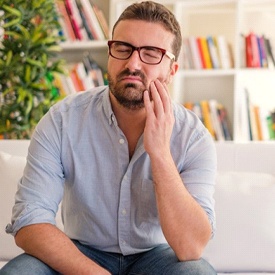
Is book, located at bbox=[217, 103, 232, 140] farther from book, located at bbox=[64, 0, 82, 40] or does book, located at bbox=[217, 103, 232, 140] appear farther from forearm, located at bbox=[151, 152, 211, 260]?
forearm, located at bbox=[151, 152, 211, 260]

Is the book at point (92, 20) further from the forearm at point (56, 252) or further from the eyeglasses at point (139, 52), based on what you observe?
the forearm at point (56, 252)

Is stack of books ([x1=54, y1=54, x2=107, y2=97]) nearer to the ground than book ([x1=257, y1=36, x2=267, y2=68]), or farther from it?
nearer to the ground

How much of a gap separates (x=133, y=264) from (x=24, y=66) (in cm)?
180

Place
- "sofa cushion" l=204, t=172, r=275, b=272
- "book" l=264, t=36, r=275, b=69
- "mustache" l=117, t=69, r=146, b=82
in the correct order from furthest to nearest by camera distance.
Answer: "book" l=264, t=36, r=275, b=69 → "sofa cushion" l=204, t=172, r=275, b=272 → "mustache" l=117, t=69, r=146, b=82

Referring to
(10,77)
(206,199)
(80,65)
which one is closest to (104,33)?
(80,65)

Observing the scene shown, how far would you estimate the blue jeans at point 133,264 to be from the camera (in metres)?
1.59

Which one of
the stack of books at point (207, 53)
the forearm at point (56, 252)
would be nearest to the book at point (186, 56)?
the stack of books at point (207, 53)

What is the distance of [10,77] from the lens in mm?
3416

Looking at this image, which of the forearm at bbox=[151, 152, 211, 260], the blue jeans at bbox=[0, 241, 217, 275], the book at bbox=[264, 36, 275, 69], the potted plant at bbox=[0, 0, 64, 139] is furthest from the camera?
the book at bbox=[264, 36, 275, 69]

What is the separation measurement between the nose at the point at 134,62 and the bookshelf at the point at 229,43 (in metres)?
2.04

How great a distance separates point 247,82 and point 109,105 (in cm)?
217

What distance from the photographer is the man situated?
175 centimetres

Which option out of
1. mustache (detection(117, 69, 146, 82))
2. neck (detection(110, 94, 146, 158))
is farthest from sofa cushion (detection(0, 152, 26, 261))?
mustache (detection(117, 69, 146, 82))

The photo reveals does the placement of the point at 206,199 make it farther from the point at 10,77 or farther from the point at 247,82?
the point at 247,82
